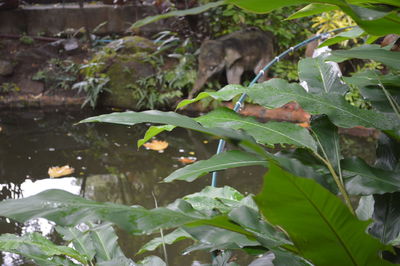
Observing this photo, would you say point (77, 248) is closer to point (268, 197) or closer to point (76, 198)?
point (76, 198)

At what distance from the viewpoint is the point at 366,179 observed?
609mm

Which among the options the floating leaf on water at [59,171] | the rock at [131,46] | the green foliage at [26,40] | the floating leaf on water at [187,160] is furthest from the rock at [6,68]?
the floating leaf on water at [187,160]

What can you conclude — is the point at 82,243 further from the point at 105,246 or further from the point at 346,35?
the point at 346,35

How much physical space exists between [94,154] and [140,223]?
10.4 feet

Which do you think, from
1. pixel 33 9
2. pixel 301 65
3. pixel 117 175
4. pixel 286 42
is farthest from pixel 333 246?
pixel 33 9

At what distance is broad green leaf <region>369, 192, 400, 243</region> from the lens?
612 millimetres

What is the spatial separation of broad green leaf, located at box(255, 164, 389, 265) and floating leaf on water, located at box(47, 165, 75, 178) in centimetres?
287

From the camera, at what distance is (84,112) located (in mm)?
4812

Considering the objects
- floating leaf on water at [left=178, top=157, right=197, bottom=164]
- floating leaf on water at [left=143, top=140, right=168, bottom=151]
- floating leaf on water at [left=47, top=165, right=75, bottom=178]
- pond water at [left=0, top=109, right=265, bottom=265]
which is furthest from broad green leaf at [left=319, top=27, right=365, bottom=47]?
floating leaf on water at [left=143, top=140, right=168, bottom=151]

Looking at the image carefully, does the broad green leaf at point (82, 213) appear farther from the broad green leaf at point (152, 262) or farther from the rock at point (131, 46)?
the rock at point (131, 46)

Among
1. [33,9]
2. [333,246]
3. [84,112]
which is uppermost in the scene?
[333,246]

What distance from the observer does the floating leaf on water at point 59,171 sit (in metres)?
3.10

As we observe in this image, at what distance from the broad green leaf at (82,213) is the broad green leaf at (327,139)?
0.27 metres

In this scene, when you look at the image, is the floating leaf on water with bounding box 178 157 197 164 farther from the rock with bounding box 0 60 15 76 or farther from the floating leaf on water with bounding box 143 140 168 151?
the rock with bounding box 0 60 15 76
